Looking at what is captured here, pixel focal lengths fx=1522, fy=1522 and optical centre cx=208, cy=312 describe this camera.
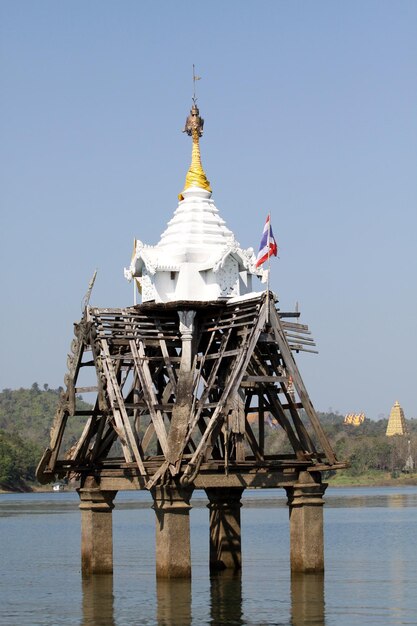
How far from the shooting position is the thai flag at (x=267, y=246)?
144ft

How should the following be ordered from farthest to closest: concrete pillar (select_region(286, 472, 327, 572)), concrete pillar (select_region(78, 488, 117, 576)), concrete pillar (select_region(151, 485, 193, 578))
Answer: concrete pillar (select_region(78, 488, 117, 576)) → concrete pillar (select_region(286, 472, 327, 572)) → concrete pillar (select_region(151, 485, 193, 578))

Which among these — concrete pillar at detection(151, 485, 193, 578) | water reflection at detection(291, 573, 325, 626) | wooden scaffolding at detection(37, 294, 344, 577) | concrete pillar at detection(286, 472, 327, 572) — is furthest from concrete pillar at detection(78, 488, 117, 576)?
water reflection at detection(291, 573, 325, 626)

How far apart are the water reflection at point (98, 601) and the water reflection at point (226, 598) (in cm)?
264

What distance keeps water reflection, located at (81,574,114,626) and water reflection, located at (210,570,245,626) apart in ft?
8.67

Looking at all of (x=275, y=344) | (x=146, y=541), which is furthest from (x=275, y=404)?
(x=146, y=541)

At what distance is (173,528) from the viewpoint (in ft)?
131

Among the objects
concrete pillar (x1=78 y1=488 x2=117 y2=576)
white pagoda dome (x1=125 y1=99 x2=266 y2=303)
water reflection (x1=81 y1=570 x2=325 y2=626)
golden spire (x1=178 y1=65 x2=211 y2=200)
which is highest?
golden spire (x1=178 y1=65 x2=211 y2=200)

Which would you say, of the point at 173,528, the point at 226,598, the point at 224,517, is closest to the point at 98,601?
the point at 173,528

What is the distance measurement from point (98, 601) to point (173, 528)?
3.14 m

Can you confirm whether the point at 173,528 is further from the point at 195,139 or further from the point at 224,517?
the point at 195,139

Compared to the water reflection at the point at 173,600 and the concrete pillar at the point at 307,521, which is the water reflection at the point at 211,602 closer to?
the water reflection at the point at 173,600

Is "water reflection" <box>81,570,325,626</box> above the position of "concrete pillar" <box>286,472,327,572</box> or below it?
below

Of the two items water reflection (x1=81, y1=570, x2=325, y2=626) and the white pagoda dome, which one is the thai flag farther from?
water reflection (x1=81, y1=570, x2=325, y2=626)

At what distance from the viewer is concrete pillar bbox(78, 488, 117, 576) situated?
44000mm
